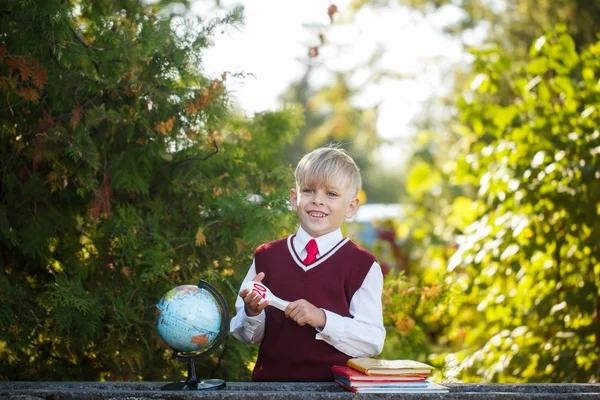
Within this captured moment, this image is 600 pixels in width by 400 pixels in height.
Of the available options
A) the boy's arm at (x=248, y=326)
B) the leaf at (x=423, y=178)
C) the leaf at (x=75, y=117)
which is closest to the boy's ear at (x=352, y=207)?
the boy's arm at (x=248, y=326)

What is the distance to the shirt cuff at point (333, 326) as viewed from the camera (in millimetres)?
2866

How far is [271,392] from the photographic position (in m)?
2.67

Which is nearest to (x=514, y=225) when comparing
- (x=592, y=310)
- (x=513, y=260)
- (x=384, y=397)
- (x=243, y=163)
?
(x=513, y=260)

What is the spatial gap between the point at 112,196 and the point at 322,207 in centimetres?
167

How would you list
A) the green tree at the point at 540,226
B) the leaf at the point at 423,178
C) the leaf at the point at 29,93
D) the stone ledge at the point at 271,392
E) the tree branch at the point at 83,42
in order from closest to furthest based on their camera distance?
the stone ledge at the point at 271,392 < the leaf at the point at 29,93 < the tree branch at the point at 83,42 < the green tree at the point at 540,226 < the leaf at the point at 423,178

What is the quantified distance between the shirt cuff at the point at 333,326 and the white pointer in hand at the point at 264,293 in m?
0.18

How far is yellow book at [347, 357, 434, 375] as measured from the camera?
8.90 feet

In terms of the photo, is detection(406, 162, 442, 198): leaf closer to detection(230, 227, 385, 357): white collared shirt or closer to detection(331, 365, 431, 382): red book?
detection(230, 227, 385, 357): white collared shirt

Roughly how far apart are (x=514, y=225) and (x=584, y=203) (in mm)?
480

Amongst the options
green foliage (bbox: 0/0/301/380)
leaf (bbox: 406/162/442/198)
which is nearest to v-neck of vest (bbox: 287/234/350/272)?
green foliage (bbox: 0/0/301/380)

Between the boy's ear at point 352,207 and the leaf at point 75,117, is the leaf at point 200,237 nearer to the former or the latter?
the leaf at point 75,117

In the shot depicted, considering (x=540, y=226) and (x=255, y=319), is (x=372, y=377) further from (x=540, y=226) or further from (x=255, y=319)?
(x=540, y=226)

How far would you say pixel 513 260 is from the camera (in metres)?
5.31

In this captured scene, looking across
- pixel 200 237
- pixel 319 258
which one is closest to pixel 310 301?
pixel 319 258
